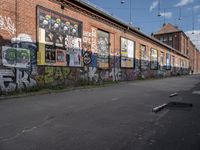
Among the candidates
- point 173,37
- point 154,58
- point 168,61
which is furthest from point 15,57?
point 173,37

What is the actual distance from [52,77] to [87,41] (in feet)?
17.7

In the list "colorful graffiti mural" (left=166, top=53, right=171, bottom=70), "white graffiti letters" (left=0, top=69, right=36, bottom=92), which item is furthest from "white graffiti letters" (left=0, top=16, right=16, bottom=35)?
"colorful graffiti mural" (left=166, top=53, right=171, bottom=70)

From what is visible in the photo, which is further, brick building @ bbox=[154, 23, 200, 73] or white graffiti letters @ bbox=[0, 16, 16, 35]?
brick building @ bbox=[154, 23, 200, 73]

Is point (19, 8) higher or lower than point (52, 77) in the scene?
higher

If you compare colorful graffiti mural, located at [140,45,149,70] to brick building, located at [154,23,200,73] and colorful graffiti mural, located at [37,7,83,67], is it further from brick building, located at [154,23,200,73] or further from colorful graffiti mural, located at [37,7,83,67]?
brick building, located at [154,23,200,73]

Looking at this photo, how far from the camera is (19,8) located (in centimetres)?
1406

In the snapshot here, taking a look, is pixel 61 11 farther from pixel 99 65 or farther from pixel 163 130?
pixel 163 130

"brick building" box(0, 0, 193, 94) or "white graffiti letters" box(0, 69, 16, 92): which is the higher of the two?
"brick building" box(0, 0, 193, 94)

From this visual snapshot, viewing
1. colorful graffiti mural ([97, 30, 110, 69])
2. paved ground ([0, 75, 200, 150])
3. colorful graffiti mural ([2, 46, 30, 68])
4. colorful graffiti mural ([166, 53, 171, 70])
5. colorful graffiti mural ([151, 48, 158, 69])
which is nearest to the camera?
paved ground ([0, 75, 200, 150])

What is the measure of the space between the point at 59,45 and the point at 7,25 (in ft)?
14.9

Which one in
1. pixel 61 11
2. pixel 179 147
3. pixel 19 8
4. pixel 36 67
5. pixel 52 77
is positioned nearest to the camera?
pixel 179 147

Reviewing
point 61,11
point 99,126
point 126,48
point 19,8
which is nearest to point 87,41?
point 61,11

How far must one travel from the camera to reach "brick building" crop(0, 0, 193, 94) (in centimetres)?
1345

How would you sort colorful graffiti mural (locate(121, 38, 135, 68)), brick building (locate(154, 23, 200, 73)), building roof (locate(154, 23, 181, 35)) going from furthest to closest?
building roof (locate(154, 23, 181, 35))
brick building (locate(154, 23, 200, 73))
colorful graffiti mural (locate(121, 38, 135, 68))
